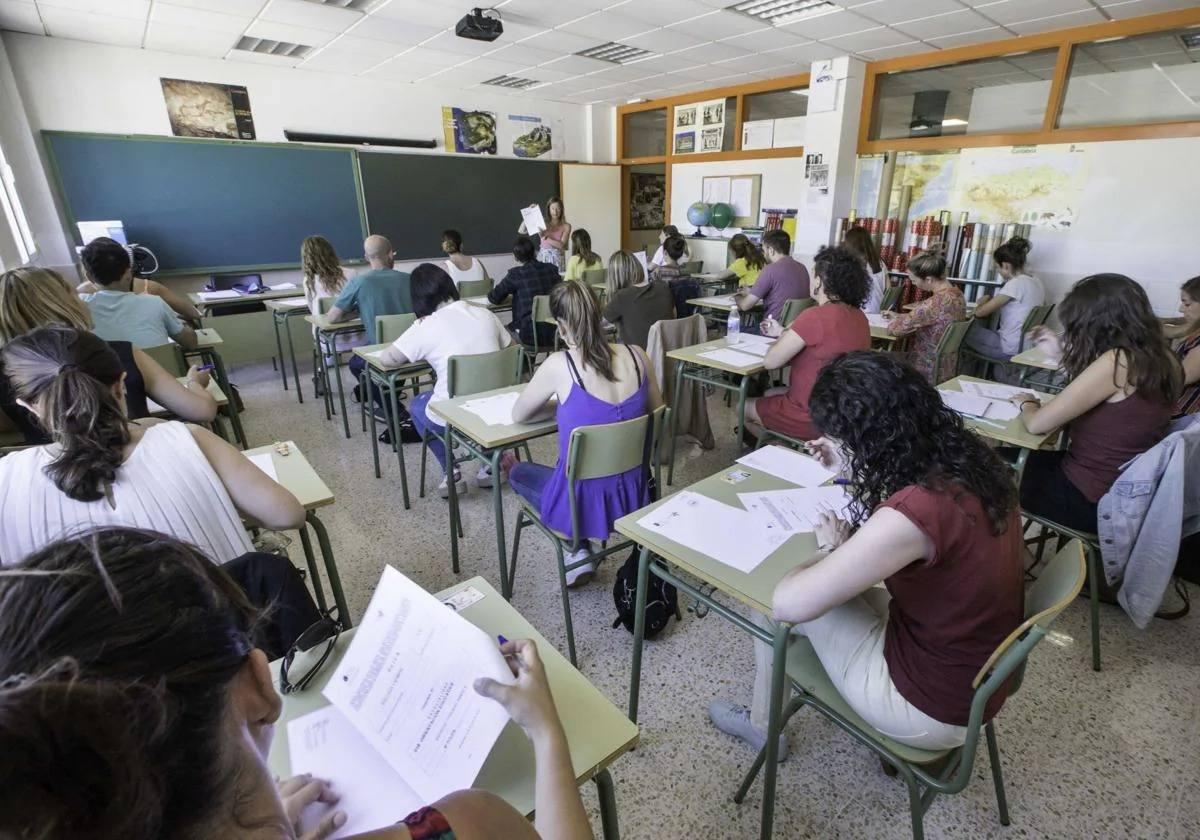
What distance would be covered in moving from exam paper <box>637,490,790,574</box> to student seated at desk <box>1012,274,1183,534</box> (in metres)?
1.39

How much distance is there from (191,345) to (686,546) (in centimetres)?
324

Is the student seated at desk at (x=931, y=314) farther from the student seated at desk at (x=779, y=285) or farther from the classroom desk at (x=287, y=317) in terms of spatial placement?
the classroom desk at (x=287, y=317)

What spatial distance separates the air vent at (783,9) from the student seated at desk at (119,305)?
440 cm

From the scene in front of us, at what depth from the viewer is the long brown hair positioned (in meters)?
1.97

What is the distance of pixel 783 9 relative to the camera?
4500 millimetres

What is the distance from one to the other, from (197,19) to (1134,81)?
24.2 ft

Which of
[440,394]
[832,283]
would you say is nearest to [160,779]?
[440,394]

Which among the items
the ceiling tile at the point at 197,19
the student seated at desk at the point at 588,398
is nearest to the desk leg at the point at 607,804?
the student seated at desk at the point at 588,398

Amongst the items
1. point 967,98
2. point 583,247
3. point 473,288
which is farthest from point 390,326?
point 967,98

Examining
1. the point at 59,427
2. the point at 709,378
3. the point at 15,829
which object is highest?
the point at 15,829

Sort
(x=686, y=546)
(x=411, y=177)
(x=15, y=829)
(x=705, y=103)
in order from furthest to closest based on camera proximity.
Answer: (x=705, y=103), (x=411, y=177), (x=686, y=546), (x=15, y=829)

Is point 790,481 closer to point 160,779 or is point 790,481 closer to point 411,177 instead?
point 160,779

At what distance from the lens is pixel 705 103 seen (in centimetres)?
759

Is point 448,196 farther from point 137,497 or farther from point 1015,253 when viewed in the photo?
point 137,497
